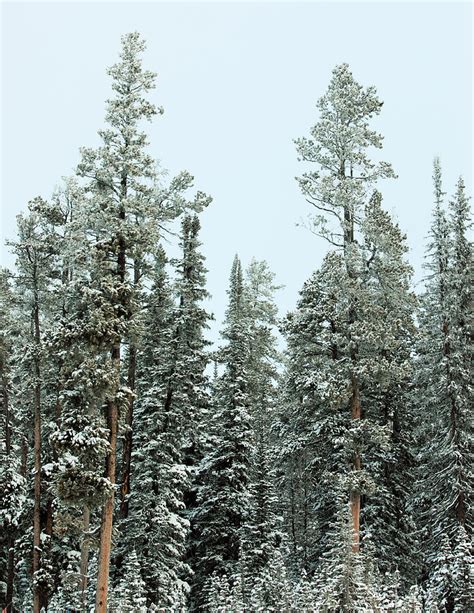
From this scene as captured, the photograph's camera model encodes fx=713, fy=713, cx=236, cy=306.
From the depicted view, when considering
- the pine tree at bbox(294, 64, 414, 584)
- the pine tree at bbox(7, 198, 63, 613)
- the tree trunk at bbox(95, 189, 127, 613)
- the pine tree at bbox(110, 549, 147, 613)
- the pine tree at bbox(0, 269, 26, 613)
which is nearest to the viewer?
the pine tree at bbox(110, 549, 147, 613)

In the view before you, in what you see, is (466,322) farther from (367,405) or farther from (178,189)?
(178,189)

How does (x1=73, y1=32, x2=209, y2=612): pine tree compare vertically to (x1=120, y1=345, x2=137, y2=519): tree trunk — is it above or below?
above

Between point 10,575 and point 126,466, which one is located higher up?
point 126,466

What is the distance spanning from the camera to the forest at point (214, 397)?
19.6m

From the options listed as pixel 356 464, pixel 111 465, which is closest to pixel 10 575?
pixel 111 465

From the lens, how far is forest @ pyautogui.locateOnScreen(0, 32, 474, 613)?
1958 centimetres

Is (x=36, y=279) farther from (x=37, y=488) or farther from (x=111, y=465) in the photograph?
(x=111, y=465)

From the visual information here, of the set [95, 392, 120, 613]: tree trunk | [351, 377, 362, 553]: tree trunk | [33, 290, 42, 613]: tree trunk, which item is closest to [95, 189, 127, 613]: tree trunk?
[95, 392, 120, 613]: tree trunk

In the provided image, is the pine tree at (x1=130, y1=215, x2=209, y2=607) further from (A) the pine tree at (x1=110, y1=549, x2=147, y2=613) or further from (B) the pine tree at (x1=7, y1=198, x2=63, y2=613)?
(B) the pine tree at (x1=7, y1=198, x2=63, y2=613)

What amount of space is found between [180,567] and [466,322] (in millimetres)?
13517

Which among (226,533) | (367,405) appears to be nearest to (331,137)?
(367,405)

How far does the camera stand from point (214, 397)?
31.6 meters

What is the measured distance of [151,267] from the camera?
70.2 ft

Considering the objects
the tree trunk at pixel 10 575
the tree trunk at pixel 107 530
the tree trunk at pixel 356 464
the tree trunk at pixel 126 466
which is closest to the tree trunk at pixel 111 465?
the tree trunk at pixel 107 530
